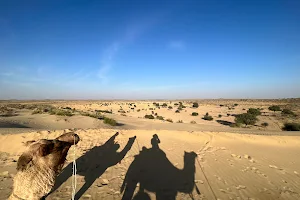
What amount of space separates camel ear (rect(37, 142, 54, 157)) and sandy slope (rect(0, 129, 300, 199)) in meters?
2.97

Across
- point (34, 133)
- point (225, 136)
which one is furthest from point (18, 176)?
point (225, 136)

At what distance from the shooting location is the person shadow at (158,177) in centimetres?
621

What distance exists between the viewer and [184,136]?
12.6 m

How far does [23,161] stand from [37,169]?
0.23 meters

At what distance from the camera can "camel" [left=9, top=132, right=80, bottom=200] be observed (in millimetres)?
3350

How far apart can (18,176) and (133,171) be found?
4.78m

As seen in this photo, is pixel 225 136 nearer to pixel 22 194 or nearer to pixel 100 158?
pixel 100 158

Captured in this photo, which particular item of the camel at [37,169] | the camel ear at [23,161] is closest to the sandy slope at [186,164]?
the camel at [37,169]

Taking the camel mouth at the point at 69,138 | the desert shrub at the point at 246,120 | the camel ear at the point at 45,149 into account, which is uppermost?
the camel mouth at the point at 69,138

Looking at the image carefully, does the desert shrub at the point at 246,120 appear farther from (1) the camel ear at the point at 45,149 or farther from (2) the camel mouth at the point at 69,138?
(1) the camel ear at the point at 45,149

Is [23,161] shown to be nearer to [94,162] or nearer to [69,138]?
[69,138]

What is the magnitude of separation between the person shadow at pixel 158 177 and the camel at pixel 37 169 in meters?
2.82

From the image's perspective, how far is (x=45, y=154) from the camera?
343 centimetres

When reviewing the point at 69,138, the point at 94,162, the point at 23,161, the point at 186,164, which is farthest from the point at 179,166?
the point at 23,161
